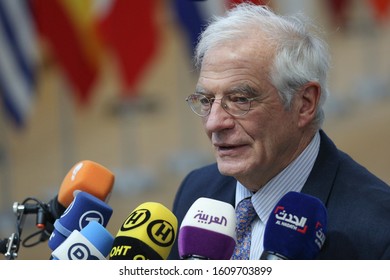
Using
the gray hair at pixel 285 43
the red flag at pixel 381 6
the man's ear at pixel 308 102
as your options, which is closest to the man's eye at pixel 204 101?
the gray hair at pixel 285 43

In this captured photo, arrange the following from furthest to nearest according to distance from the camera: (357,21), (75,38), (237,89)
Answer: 1. (357,21)
2. (75,38)
3. (237,89)

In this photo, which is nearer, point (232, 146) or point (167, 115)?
point (232, 146)

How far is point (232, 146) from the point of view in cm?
292

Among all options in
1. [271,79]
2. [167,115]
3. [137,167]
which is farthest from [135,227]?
[167,115]

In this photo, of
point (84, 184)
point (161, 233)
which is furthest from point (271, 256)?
point (84, 184)

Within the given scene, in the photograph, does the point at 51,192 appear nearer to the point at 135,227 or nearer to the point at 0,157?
the point at 0,157

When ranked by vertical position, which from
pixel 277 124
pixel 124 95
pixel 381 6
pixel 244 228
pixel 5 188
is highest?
pixel 277 124

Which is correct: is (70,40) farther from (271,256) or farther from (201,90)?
(271,256)

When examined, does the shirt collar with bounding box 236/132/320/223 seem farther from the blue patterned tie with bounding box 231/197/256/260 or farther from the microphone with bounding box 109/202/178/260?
the microphone with bounding box 109/202/178/260

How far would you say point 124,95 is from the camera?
1091 centimetres

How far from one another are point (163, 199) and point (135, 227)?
23.1 feet

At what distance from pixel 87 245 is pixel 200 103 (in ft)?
1.89

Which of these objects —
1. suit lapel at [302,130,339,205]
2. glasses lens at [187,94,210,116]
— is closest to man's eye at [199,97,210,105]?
glasses lens at [187,94,210,116]

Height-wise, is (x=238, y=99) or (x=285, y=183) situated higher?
(x=238, y=99)
